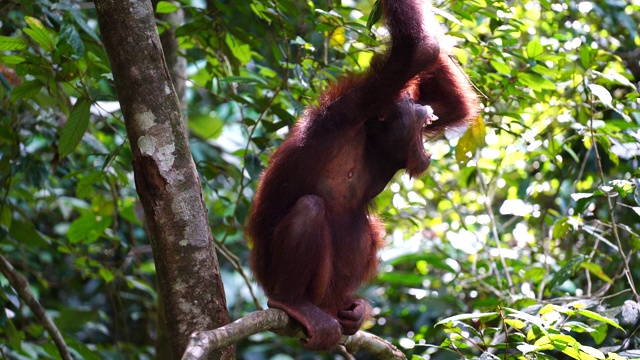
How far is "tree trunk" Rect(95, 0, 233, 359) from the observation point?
2.69 m

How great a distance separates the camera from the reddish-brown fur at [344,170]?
329 centimetres

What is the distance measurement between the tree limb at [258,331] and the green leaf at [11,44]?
167cm

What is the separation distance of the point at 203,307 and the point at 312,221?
0.80 m

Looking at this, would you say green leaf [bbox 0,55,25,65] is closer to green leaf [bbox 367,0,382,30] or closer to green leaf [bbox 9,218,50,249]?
green leaf [bbox 9,218,50,249]

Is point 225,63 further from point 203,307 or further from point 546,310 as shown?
point 546,310

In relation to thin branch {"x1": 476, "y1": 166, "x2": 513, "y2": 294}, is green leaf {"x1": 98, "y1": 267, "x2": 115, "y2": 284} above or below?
above

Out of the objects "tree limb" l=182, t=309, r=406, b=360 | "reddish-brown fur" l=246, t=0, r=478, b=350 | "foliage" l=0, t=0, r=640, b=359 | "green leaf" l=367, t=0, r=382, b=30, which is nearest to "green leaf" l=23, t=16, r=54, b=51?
"foliage" l=0, t=0, r=640, b=359

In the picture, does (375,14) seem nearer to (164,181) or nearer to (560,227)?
(164,181)

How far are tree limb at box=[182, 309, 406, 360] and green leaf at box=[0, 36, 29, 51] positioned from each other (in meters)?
1.67

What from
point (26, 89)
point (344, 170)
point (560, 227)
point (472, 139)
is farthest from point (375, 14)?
point (26, 89)

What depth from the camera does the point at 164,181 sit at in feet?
8.88

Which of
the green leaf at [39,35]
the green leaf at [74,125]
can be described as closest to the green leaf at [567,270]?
the green leaf at [74,125]

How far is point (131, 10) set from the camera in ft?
9.05

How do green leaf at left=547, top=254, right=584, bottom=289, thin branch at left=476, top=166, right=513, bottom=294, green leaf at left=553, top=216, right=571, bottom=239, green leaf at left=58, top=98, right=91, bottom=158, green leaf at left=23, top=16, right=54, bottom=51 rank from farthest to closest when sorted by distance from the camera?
1. thin branch at left=476, top=166, right=513, bottom=294
2. green leaf at left=553, top=216, right=571, bottom=239
3. green leaf at left=547, top=254, right=584, bottom=289
4. green leaf at left=58, top=98, right=91, bottom=158
5. green leaf at left=23, top=16, right=54, bottom=51
